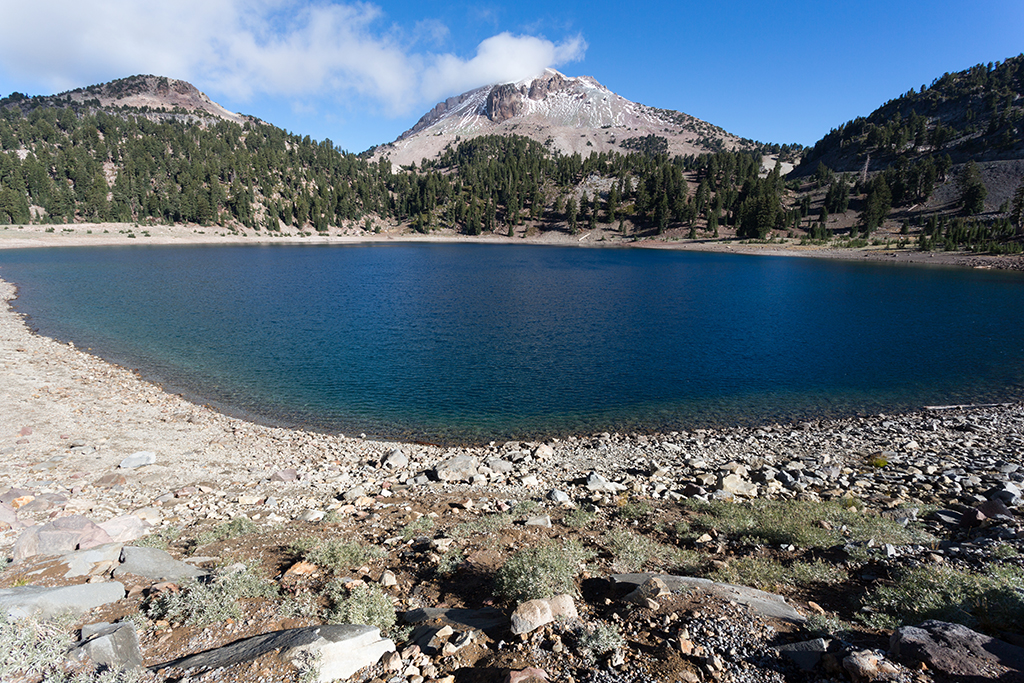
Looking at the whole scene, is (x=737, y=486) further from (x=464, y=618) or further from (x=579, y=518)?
(x=464, y=618)

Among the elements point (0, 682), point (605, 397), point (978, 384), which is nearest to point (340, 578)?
point (0, 682)

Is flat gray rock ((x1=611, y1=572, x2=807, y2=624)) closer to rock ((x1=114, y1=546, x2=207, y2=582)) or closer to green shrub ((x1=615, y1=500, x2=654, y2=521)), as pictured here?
green shrub ((x1=615, y1=500, x2=654, y2=521))

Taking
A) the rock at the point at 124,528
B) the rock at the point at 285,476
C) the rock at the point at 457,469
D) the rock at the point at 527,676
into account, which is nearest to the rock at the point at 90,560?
the rock at the point at 124,528

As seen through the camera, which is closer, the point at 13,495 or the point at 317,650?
the point at 317,650

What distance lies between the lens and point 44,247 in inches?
3939

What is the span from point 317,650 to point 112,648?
2296mm

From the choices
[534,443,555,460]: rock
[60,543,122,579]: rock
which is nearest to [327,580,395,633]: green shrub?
[60,543,122,579]: rock

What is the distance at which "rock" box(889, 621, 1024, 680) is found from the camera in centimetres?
447

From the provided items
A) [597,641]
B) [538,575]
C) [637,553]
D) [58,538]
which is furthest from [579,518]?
[58,538]

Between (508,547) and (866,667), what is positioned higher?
(866,667)

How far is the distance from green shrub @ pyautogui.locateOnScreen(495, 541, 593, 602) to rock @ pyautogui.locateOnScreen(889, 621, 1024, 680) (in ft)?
12.7

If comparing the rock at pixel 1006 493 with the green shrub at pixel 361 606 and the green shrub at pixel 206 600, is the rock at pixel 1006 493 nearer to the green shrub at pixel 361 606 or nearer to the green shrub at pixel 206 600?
the green shrub at pixel 361 606

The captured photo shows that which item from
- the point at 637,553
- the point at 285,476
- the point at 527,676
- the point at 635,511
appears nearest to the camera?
the point at 527,676

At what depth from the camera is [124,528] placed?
8.83 meters
